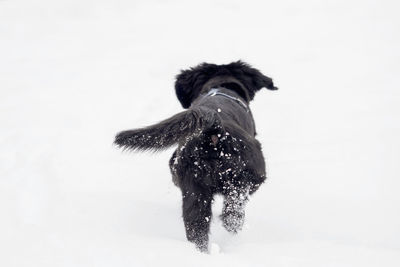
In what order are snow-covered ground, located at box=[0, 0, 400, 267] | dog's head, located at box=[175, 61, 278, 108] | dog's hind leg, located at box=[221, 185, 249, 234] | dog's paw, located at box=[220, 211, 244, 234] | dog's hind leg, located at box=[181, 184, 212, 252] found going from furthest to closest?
dog's head, located at box=[175, 61, 278, 108]
dog's paw, located at box=[220, 211, 244, 234]
dog's hind leg, located at box=[221, 185, 249, 234]
dog's hind leg, located at box=[181, 184, 212, 252]
snow-covered ground, located at box=[0, 0, 400, 267]

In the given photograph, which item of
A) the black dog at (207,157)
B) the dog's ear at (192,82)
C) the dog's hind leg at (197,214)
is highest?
the dog's ear at (192,82)

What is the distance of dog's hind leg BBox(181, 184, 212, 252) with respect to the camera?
8.93 feet

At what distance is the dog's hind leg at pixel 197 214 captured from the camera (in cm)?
272

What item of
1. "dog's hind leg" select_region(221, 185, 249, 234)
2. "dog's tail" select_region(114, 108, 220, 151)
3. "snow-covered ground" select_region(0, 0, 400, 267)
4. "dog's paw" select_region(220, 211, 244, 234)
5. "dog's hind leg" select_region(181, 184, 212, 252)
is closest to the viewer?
"dog's tail" select_region(114, 108, 220, 151)

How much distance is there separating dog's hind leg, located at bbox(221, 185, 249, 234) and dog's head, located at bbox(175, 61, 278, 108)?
134 centimetres

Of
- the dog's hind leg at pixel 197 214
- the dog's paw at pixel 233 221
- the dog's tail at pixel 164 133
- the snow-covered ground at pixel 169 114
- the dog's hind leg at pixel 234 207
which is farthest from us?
the dog's paw at pixel 233 221

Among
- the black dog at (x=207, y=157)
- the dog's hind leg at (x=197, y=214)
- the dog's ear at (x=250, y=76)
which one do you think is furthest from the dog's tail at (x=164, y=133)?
the dog's ear at (x=250, y=76)

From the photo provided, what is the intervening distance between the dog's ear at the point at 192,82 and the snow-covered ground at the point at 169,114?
2.49ft

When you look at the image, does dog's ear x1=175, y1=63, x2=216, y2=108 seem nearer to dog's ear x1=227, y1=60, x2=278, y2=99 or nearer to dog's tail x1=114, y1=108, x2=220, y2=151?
dog's ear x1=227, y1=60, x2=278, y2=99

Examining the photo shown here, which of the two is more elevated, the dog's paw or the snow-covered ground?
the snow-covered ground

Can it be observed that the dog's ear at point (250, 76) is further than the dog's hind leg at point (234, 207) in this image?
Yes

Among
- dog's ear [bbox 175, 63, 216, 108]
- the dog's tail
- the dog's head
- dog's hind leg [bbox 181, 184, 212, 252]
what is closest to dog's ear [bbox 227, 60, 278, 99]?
the dog's head

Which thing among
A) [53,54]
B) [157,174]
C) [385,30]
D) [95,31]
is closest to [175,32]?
[95,31]

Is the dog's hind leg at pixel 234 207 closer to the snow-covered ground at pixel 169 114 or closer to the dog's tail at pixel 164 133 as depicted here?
the snow-covered ground at pixel 169 114
